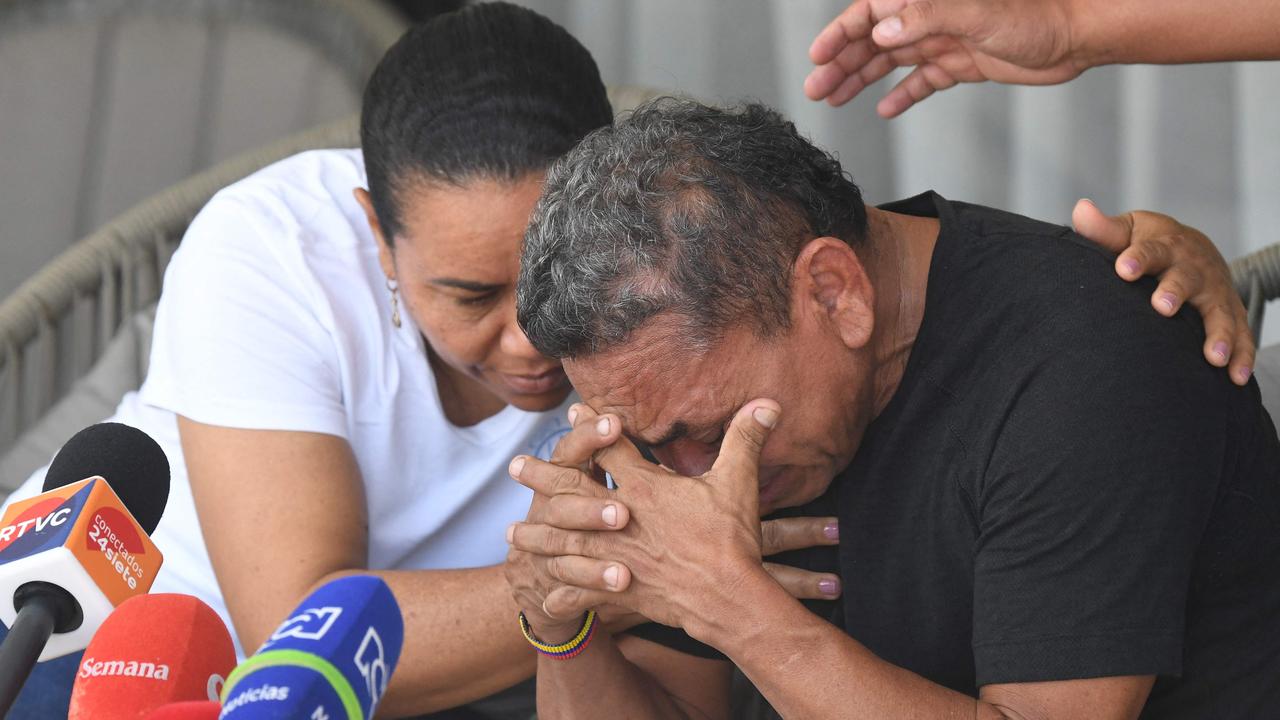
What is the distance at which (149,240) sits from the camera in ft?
7.72

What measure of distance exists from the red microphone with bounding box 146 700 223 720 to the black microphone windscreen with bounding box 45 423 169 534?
0.21 metres

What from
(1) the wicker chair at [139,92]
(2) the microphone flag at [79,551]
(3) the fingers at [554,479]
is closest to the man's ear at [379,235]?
(3) the fingers at [554,479]

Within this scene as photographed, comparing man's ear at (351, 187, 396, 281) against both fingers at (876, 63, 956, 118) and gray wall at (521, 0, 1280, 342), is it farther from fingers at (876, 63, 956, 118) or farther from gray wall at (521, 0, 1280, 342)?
gray wall at (521, 0, 1280, 342)

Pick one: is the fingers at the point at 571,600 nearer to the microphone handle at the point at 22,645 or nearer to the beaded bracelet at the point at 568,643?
the beaded bracelet at the point at 568,643

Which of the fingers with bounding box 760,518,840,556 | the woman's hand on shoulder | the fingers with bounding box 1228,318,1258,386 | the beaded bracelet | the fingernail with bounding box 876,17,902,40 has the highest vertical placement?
the fingernail with bounding box 876,17,902,40

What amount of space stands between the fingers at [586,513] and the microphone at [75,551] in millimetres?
→ 338

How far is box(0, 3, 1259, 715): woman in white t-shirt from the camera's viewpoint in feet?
4.66

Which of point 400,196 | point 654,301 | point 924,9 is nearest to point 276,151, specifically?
point 400,196

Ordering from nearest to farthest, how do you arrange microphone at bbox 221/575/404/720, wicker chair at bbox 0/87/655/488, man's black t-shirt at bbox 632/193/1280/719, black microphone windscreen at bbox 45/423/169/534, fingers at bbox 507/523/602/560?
microphone at bbox 221/575/404/720
black microphone windscreen at bbox 45/423/169/534
man's black t-shirt at bbox 632/193/1280/719
fingers at bbox 507/523/602/560
wicker chair at bbox 0/87/655/488

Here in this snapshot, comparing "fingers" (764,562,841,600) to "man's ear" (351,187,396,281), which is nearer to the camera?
"fingers" (764,562,841,600)

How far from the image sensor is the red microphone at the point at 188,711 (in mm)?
713

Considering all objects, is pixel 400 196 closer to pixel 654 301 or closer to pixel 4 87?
pixel 654 301

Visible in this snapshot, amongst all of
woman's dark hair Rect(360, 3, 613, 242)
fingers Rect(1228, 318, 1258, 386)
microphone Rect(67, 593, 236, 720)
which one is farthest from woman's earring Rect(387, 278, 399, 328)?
fingers Rect(1228, 318, 1258, 386)

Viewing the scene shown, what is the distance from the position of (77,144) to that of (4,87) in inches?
8.9
